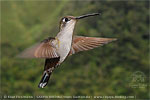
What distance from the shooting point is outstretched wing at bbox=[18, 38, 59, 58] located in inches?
34.1

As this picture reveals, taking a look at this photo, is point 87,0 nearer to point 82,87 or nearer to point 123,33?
point 123,33

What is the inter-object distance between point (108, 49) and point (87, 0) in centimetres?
89

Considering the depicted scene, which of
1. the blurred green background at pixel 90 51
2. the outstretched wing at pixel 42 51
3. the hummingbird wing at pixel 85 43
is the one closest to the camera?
the outstretched wing at pixel 42 51

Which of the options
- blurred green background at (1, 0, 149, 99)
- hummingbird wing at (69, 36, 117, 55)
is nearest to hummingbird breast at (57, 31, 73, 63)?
hummingbird wing at (69, 36, 117, 55)

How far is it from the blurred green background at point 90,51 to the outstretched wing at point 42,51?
3238mm

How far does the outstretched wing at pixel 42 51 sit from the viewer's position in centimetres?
87

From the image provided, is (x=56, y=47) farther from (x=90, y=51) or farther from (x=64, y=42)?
(x=90, y=51)

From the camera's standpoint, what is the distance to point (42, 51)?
93 centimetres

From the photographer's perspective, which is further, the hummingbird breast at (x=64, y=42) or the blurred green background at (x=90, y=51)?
the blurred green background at (x=90, y=51)

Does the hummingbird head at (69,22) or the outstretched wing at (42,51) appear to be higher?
the hummingbird head at (69,22)

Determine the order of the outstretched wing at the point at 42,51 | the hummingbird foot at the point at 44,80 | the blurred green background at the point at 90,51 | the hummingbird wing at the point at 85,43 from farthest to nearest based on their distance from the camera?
the blurred green background at the point at 90,51 → the hummingbird wing at the point at 85,43 → the hummingbird foot at the point at 44,80 → the outstretched wing at the point at 42,51

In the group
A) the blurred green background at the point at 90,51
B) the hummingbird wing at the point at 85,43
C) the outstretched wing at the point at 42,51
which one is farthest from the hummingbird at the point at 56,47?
the blurred green background at the point at 90,51

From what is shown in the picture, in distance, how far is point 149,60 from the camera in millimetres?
4941

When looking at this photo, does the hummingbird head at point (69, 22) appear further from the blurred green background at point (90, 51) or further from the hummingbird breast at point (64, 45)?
the blurred green background at point (90, 51)
